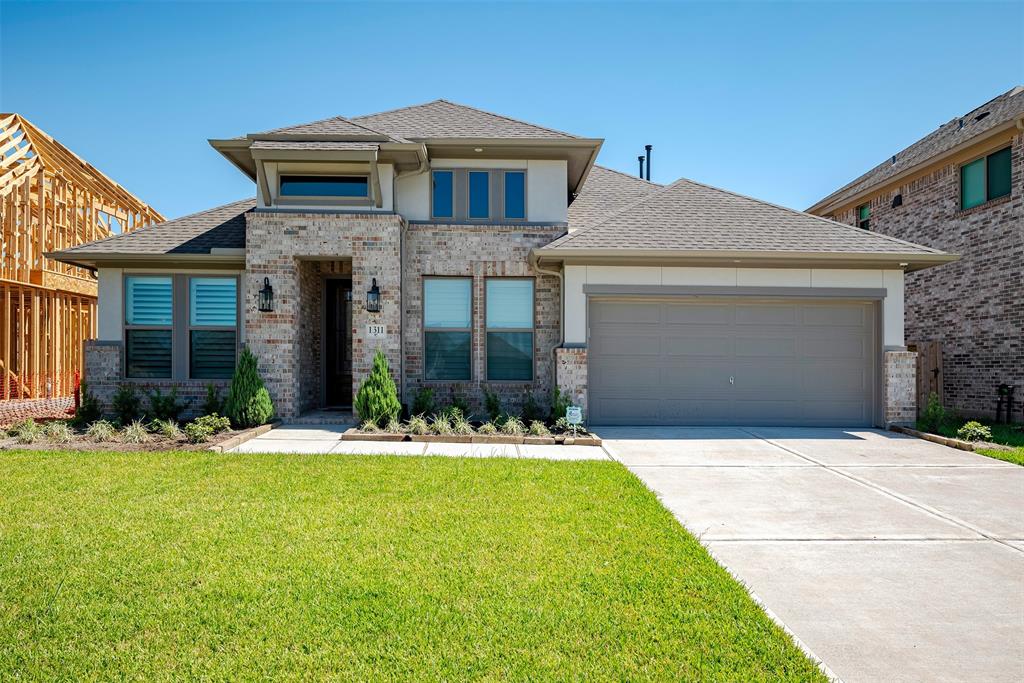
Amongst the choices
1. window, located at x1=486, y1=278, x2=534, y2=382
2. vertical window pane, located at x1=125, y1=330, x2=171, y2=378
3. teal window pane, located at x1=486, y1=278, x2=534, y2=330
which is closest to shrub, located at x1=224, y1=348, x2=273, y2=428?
vertical window pane, located at x1=125, y1=330, x2=171, y2=378

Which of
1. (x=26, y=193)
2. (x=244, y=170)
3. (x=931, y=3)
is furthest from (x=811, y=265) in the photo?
(x=26, y=193)

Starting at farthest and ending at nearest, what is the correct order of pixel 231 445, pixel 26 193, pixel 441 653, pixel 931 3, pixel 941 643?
pixel 26 193 < pixel 931 3 < pixel 231 445 < pixel 941 643 < pixel 441 653

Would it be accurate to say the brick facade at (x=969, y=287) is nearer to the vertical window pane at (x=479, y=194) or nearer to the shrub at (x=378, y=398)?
the vertical window pane at (x=479, y=194)

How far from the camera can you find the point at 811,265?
10.3m

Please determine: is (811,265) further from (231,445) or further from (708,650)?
(231,445)

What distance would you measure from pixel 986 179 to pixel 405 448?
1351cm

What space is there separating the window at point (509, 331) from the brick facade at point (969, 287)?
978 centimetres

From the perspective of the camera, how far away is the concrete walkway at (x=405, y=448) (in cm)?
786

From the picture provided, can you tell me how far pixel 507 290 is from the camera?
36.5 ft

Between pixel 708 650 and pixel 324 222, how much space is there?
9478 millimetres

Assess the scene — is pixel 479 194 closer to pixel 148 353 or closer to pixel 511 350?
pixel 511 350

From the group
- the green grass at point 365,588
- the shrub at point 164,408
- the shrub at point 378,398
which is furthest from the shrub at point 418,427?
the shrub at point 164,408

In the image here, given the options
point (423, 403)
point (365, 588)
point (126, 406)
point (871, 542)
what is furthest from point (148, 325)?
point (871, 542)

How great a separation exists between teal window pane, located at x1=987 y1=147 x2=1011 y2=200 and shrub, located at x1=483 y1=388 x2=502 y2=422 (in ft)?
37.3
